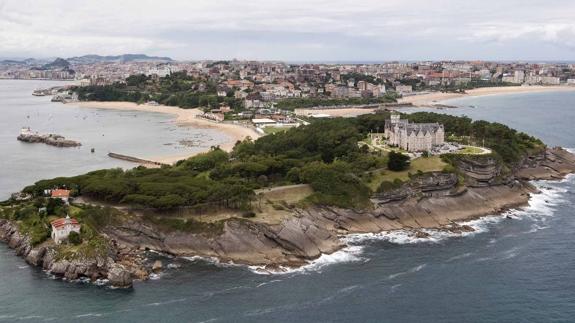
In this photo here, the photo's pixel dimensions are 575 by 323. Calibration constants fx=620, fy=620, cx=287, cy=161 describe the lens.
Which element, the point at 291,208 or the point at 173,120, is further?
the point at 173,120

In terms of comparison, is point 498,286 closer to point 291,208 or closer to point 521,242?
point 521,242

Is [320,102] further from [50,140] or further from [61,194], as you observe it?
[61,194]

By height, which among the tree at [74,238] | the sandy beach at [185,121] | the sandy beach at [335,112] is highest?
the sandy beach at [335,112]

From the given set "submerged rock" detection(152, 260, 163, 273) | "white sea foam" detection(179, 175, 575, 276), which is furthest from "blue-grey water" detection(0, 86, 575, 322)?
"submerged rock" detection(152, 260, 163, 273)

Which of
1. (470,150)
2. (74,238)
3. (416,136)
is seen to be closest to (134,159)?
(416,136)

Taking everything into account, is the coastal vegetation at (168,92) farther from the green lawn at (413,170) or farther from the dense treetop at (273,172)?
the green lawn at (413,170)

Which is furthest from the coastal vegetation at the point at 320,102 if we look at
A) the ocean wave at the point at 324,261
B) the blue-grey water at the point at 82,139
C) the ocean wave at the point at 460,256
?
the ocean wave at the point at 460,256

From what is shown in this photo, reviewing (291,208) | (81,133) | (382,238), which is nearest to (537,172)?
(382,238)
